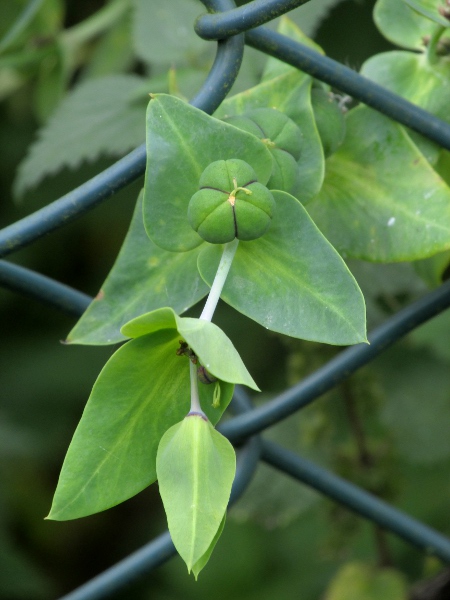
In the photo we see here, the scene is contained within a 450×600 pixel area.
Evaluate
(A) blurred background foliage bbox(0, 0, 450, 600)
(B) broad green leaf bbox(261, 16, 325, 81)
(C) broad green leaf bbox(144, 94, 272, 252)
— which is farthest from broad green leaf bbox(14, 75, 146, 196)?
(C) broad green leaf bbox(144, 94, 272, 252)

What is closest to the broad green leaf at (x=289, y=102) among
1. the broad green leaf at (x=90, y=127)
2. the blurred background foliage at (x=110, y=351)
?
the blurred background foliage at (x=110, y=351)

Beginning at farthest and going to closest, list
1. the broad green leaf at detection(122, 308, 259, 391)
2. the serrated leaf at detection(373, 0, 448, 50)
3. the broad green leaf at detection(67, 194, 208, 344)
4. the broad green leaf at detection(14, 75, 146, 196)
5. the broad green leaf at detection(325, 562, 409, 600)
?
the broad green leaf at detection(14, 75, 146, 196)
the broad green leaf at detection(325, 562, 409, 600)
the serrated leaf at detection(373, 0, 448, 50)
the broad green leaf at detection(67, 194, 208, 344)
the broad green leaf at detection(122, 308, 259, 391)

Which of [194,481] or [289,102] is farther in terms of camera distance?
[289,102]

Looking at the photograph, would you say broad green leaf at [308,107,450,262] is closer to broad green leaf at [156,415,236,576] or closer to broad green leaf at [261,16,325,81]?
broad green leaf at [261,16,325,81]

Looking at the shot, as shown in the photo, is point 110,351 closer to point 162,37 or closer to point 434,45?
point 162,37

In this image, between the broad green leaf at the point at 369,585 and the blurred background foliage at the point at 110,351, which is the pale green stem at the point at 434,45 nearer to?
the blurred background foliage at the point at 110,351

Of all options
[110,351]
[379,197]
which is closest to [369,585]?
[379,197]
